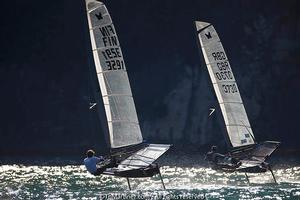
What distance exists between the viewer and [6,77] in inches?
2788

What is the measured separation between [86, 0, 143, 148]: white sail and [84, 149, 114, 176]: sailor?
2172 mm

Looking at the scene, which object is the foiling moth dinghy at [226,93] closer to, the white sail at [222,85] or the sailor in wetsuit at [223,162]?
the white sail at [222,85]

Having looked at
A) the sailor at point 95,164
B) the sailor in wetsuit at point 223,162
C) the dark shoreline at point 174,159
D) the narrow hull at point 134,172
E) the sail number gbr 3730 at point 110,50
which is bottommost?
the dark shoreline at point 174,159

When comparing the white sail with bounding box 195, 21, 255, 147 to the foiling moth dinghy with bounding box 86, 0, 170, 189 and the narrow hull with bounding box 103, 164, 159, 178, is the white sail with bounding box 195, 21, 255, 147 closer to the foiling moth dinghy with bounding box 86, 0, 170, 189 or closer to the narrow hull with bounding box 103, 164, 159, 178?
the foiling moth dinghy with bounding box 86, 0, 170, 189

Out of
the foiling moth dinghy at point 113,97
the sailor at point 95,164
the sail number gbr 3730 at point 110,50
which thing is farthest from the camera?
the sail number gbr 3730 at point 110,50

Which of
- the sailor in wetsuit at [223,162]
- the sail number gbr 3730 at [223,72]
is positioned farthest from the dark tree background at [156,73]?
the sailor in wetsuit at [223,162]

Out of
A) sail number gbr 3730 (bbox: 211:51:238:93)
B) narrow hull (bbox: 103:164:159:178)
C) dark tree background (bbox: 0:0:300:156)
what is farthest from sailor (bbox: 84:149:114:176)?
dark tree background (bbox: 0:0:300:156)

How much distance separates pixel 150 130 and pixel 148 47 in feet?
29.2

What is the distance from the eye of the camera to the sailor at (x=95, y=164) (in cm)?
3247

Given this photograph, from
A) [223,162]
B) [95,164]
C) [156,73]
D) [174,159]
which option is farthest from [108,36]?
[156,73]

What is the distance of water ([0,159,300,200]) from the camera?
34469 mm

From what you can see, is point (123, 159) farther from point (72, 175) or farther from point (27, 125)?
point (27, 125)

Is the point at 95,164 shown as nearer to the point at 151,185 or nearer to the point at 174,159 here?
the point at 151,185

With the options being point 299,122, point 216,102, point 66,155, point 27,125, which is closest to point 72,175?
point 216,102
